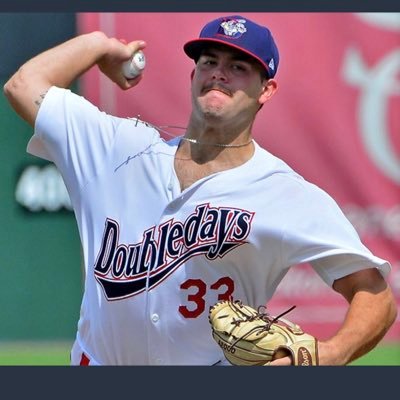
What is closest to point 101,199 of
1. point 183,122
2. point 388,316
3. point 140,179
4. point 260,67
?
point 140,179

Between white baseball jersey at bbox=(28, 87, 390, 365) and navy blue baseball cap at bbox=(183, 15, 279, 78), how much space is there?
0.93 ft

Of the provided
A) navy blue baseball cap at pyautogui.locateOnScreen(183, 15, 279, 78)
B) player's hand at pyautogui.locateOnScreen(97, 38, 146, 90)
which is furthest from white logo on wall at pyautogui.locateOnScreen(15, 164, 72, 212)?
navy blue baseball cap at pyautogui.locateOnScreen(183, 15, 279, 78)

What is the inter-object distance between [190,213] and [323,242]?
16.0 inches

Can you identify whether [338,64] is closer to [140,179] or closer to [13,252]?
[13,252]

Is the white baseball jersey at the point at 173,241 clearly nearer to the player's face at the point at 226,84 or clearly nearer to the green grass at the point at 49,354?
the player's face at the point at 226,84

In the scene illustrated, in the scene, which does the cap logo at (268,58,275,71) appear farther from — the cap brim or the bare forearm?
the bare forearm

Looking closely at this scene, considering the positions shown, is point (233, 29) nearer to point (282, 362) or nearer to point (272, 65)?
point (272, 65)

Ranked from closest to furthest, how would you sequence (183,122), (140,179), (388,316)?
(388,316) → (140,179) → (183,122)

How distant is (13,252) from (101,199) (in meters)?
3.10

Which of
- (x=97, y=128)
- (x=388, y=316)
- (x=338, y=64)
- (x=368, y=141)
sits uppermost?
(x=338, y=64)

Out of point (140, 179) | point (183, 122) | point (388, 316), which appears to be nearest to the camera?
point (388, 316)

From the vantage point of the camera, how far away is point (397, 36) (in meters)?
6.53

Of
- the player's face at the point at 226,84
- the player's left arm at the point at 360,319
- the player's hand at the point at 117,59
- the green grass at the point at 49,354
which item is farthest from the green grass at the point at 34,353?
the player's left arm at the point at 360,319

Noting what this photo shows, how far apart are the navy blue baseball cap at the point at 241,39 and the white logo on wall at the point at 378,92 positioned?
10.4 ft
